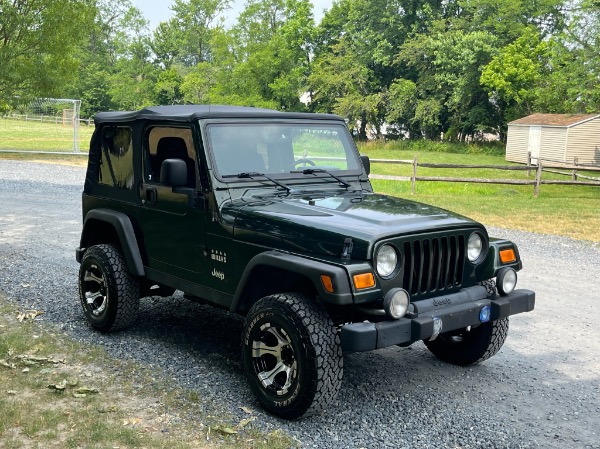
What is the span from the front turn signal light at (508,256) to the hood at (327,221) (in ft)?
1.41

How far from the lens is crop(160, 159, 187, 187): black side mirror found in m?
5.14

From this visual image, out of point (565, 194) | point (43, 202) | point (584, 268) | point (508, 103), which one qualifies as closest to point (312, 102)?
point (508, 103)

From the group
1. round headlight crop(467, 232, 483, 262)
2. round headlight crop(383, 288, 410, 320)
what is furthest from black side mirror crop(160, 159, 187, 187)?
round headlight crop(467, 232, 483, 262)

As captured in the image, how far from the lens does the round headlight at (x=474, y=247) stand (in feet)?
16.2

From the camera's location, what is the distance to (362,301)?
4.24 m

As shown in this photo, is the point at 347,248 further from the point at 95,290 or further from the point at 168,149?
the point at 95,290

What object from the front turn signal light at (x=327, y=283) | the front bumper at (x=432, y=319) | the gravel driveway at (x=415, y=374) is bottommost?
the gravel driveway at (x=415, y=374)

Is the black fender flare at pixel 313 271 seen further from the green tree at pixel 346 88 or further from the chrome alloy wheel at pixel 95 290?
the green tree at pixel 346 88

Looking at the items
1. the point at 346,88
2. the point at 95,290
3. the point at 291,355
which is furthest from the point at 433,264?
the point at 346,88

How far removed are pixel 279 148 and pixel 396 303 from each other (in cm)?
187

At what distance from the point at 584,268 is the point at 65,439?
7.86m

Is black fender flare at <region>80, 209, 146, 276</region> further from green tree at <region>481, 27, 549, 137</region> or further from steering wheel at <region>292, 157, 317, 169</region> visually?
green tree at <region>481, 27, 549, 137</region>

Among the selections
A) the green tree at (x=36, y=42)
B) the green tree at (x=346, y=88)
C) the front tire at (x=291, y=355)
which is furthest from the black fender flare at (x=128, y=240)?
the green tree at (x=346, y=88)

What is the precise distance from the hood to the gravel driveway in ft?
3.67
